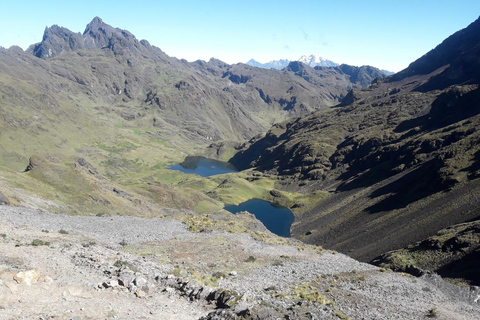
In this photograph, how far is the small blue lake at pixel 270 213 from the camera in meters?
126

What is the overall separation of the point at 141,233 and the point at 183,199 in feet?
234

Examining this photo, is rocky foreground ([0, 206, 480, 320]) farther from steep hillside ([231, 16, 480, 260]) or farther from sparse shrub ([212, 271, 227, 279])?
steep hillside ([231, 16, 480, 260])

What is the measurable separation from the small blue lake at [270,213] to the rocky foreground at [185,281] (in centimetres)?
8101

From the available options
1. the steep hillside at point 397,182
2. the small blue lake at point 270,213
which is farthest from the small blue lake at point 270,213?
the steep hillside at point 397,182

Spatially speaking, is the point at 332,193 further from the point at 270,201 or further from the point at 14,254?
the point at 14,254

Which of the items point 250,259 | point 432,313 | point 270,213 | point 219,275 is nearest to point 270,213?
point 270,213

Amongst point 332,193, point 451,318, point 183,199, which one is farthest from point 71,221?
point 332,193

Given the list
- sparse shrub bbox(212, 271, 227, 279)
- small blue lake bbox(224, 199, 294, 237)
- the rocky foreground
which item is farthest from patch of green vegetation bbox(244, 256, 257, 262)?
small blue lake bbox(224, 199, 294, 237)

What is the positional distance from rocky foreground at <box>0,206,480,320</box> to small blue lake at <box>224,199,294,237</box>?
3189 inches

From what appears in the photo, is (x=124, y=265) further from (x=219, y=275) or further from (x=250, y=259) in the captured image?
(x=250, y=259)

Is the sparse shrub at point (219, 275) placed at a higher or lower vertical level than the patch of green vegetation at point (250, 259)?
higher

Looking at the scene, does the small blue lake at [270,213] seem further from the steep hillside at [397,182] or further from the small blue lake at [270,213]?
the steep hillside at [397,182]

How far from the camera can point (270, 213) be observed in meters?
146

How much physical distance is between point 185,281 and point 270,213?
4894 inches
